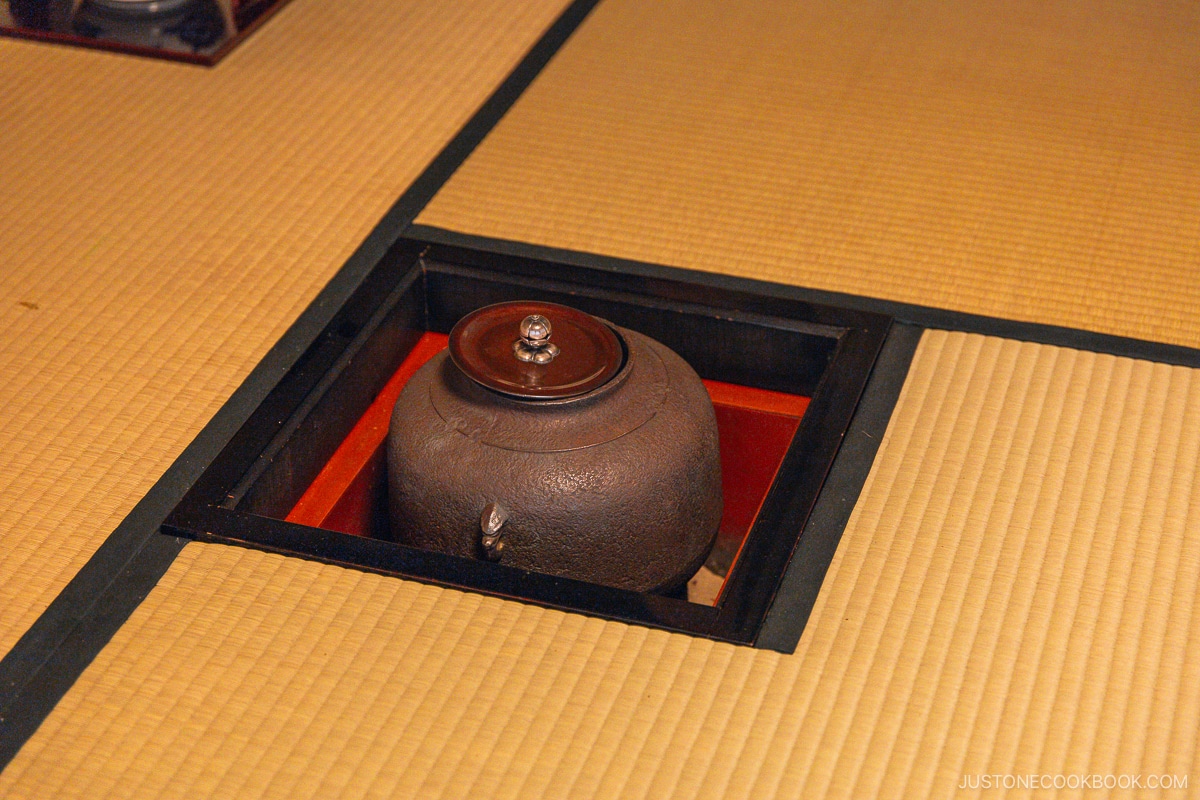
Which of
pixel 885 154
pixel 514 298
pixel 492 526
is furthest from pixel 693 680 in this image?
pixel 885 154

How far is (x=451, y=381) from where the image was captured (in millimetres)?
1521

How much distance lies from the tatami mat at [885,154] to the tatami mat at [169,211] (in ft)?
0.59

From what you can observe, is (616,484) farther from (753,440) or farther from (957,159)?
(957,159)

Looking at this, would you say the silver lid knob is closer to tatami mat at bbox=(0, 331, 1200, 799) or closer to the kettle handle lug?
the kettle handle lug

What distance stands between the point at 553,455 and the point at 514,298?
1.55 feet

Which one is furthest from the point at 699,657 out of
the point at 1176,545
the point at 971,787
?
the point at 1176,545

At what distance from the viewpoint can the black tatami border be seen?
1.25 metres

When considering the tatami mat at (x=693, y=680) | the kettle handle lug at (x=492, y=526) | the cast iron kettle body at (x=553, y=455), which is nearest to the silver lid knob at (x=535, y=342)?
the cast iron kettle body at (x=553, y=455)

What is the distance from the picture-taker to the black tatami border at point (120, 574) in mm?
1250

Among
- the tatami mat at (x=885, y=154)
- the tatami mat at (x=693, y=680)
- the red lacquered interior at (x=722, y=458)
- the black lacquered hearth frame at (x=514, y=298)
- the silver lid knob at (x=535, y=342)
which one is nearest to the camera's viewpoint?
the tatami mat at (x=693, y=680)

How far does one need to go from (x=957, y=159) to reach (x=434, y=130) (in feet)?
2.83

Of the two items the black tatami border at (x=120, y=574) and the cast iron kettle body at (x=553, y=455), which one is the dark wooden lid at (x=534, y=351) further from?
the black tatami border at (x=120, y=574)

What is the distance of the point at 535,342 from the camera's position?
146 cm

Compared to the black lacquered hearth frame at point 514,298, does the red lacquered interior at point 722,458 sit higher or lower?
lower
